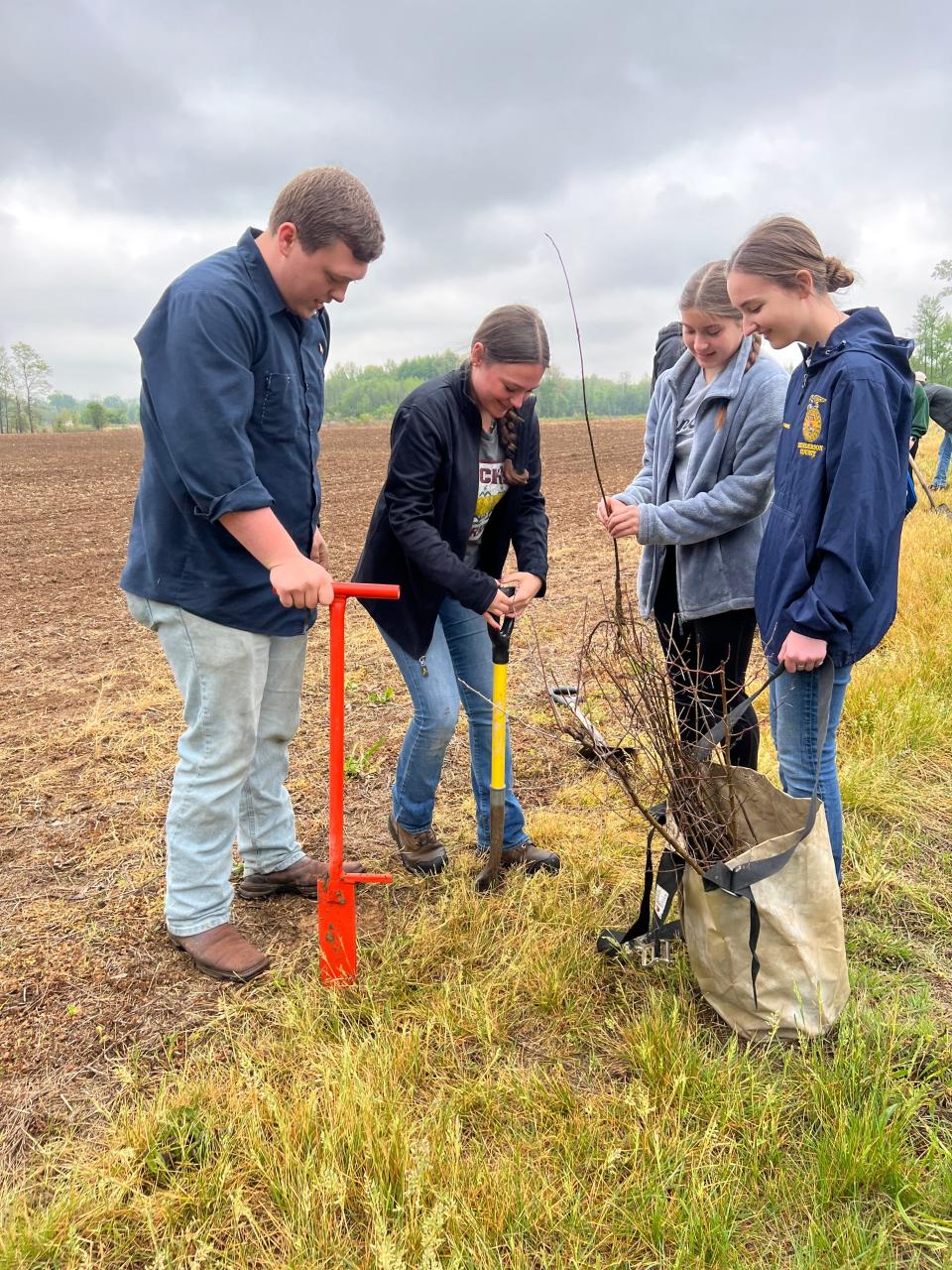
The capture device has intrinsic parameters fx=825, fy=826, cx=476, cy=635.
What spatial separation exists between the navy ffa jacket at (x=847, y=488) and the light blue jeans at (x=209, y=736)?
5.16ft

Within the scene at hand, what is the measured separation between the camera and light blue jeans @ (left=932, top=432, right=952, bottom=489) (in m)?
11.2

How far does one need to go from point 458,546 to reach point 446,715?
1.94 ft

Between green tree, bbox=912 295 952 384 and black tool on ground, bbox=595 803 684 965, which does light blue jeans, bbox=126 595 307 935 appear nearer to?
black tool on ground, bbox=595 803 684 965

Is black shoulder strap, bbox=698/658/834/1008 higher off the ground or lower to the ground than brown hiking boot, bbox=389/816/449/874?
higher

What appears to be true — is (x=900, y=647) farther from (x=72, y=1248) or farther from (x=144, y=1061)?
(x=72, y=1248)

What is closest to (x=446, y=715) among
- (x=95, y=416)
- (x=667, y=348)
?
(x=667, y=348)

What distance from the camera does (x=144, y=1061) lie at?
7.33ft

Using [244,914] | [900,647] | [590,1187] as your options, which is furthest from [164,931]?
[900,647]

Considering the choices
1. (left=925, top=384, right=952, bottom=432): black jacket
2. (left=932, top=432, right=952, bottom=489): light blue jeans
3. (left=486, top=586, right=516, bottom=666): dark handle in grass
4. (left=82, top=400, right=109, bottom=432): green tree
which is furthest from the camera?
(left=82, top=400, right=109, bottom=432): green tree

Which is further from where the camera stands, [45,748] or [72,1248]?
[45,748]

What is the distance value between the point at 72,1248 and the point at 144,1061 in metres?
0.58

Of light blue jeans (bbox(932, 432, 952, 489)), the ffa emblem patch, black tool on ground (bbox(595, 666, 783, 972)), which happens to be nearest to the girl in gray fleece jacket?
black tool on ground (bbox(595, 666, 783, 972))

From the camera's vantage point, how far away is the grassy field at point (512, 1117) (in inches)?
67.1

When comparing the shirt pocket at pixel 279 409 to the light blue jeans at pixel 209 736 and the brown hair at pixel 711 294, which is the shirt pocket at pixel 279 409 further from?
the brown hair at pixel 711 294
